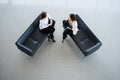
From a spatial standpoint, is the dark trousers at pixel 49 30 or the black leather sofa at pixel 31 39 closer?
the black leather sofa at pixel 31 39

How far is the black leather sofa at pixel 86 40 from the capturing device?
16.9 feet

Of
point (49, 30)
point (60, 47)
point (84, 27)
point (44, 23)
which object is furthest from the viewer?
point (60, 47)

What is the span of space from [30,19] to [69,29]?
1.65 m

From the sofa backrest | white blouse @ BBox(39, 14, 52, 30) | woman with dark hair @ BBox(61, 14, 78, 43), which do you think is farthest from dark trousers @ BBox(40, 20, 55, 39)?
the sofa backrest

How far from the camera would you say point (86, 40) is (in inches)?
216

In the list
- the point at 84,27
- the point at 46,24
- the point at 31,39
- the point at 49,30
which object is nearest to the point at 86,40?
the point at 84,27

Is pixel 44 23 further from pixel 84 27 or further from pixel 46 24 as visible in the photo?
pixel 84 27

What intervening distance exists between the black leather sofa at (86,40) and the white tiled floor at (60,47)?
0.37 metres

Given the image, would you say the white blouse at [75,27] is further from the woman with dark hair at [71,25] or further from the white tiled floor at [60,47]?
the white tiled floor at [60,47]

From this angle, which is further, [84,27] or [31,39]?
[84,27]

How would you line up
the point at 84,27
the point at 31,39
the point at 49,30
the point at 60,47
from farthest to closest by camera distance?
the point at 60,47 < the point at 84,27 < the point at 31,39 < the point at 49,30

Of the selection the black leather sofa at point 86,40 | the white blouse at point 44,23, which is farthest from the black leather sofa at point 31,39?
the black leather sofa at point 86,40

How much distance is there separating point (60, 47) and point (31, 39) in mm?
936

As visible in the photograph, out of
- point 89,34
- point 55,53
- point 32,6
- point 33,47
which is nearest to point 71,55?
point 55,53
